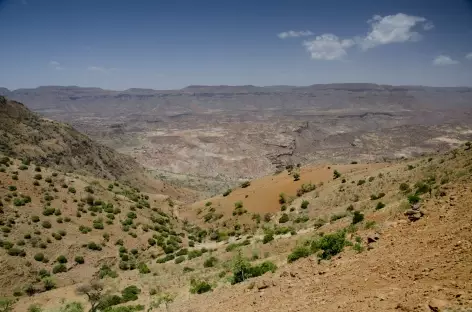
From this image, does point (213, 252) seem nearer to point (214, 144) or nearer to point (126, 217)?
point (126, 217)

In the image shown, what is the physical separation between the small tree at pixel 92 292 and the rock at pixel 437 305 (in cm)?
1673

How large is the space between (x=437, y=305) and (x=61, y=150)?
79575mm

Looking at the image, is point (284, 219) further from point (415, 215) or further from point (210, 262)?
point (415, 215)

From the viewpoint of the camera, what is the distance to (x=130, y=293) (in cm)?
2112

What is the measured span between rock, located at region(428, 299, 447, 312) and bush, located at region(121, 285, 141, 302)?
53.7ft

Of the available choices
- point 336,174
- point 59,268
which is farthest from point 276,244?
point 336,174

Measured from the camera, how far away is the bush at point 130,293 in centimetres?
2041

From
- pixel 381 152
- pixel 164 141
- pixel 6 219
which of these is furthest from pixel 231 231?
pixel 164 141

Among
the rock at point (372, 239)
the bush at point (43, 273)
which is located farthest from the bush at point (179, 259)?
the rock at point (372, 239)

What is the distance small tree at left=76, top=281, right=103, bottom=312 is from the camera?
65.5ft

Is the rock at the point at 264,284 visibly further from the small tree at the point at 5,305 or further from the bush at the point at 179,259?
the bush at the point at 179,259

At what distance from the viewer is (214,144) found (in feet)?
522

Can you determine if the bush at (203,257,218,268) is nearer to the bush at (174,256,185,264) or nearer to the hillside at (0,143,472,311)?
the hillside at (0,143,472,311)

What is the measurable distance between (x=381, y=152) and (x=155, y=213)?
383ft
